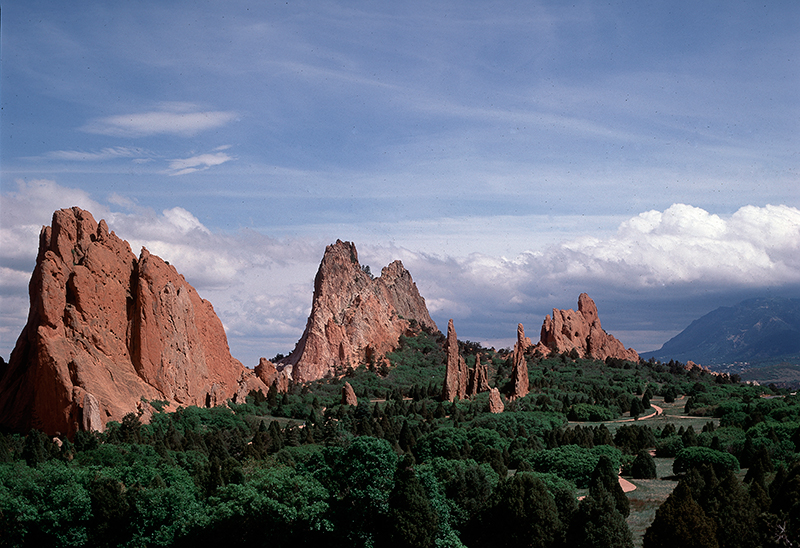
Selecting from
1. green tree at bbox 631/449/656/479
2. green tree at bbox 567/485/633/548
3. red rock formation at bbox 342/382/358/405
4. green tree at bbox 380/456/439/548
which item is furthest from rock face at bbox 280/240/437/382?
green tree at bbox 380/456/439/548

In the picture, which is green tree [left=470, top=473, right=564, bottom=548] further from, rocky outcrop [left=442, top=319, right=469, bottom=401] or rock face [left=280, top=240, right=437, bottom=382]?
rock face [left=280, top=240, right=437, bottom=382]

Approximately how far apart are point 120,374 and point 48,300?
1041cm

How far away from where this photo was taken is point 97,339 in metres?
78.6

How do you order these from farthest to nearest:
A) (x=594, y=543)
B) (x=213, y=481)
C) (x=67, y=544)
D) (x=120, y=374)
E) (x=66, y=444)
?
1. (x=120, y=374)
2. (x=66, y=444)
3. (x=213, y=481)
4. (x=67, y=544)
5. (x=594, y=543)

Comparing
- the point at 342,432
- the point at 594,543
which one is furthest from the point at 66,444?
the point at 594,543

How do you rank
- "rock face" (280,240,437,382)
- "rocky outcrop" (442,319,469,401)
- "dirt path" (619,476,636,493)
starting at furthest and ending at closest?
"rock face" (280,240,437,382), "rocky outcrop" (442,319,469,401), "dirt path" (619,476,636,493)

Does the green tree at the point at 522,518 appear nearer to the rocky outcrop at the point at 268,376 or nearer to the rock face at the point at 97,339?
the rock face at the point at 97,339

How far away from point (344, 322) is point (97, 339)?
74121mm

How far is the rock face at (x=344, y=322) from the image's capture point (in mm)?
142125

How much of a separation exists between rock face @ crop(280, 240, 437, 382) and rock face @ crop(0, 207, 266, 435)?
154 feet

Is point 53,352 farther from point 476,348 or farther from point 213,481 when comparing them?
point 476,348

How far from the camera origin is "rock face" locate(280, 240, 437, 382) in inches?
5595

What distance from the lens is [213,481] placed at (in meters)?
53.2

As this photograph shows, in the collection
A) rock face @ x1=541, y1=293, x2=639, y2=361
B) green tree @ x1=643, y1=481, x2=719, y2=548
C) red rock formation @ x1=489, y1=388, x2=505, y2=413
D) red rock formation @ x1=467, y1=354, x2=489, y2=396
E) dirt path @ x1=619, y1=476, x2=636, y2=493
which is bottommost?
dirt path @ x1=619, y1=476, x2=636, y2=493
